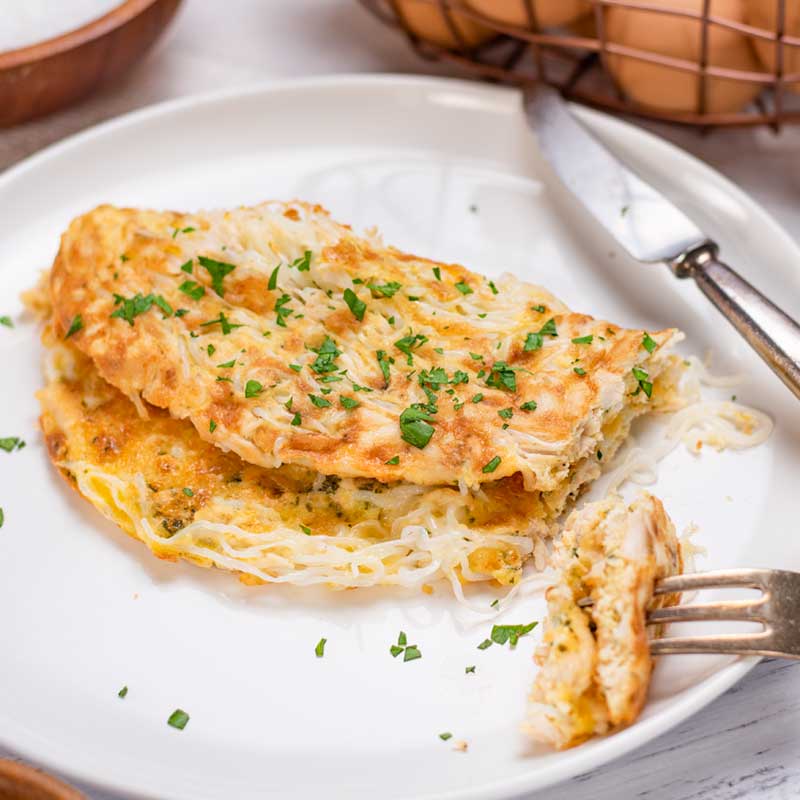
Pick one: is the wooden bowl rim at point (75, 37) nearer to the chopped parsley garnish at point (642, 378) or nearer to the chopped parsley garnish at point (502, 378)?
the chopped parsley garnish at point (502, 378)

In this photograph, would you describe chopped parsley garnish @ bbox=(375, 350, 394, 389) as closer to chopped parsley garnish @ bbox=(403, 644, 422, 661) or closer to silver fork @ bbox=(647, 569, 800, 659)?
chopped parsley garnish @ bbox=(403, 644, 422, 661)

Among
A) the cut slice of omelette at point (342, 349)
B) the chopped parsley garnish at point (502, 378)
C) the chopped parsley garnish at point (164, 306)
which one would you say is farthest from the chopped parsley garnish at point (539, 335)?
the chopped parsley garnish at point (164, 306)

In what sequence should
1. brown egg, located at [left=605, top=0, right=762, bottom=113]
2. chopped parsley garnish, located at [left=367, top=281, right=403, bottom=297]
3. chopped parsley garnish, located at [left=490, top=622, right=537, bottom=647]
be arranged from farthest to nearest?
1. brown egg, located at [left=605, top=0, right=762, bottom=113]
2. chopped parsley garnish, located at [left=367, top=281, right=403, bottom=297]
3. chopped parsley garnish, located at [left=490, top=622, right=537, bottom=647]

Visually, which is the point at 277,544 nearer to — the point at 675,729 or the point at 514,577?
the point at 514,577

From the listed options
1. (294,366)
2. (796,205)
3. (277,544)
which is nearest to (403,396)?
(294,366)

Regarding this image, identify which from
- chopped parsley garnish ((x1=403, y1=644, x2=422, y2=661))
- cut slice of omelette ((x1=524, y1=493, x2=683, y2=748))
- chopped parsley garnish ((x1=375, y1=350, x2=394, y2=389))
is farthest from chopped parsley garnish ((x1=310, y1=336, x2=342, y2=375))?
cut slice of omelette ((x1=524, y1=493, x2=683, y2=748))

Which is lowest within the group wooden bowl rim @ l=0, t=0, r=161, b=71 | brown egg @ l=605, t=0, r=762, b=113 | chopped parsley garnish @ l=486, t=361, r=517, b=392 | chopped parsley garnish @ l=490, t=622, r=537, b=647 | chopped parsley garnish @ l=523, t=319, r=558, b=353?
chopped parsley garnish @ l=490, t=622, r=537, b=647
